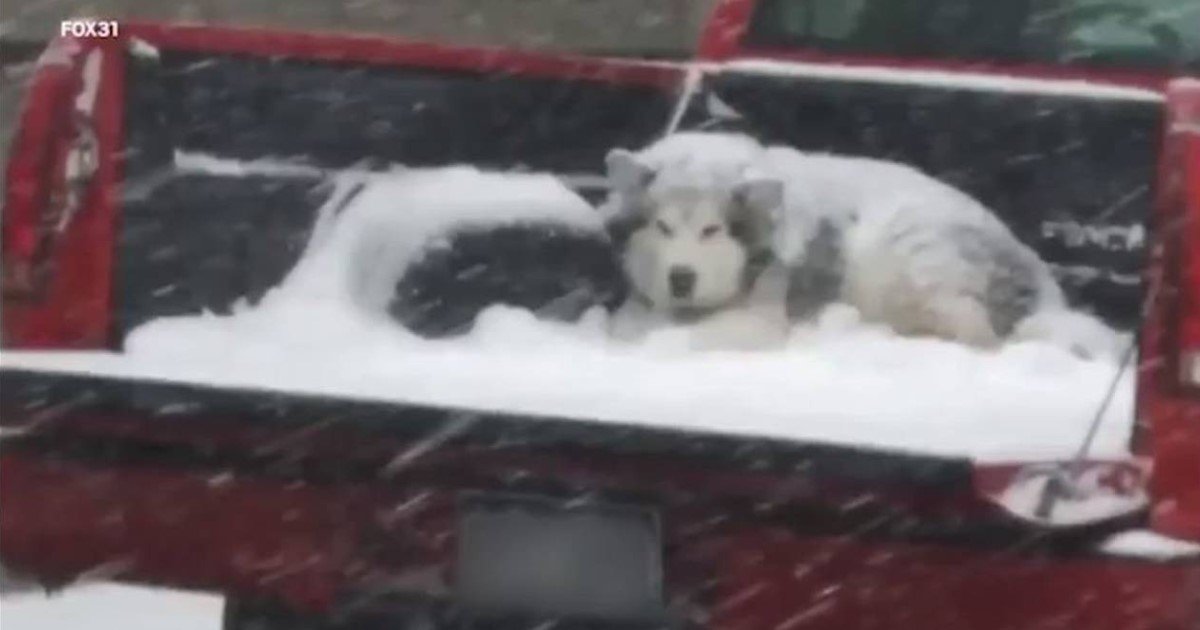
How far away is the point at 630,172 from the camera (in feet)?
16.5

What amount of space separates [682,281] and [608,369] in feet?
0.99

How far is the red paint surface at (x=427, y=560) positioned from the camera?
431cm

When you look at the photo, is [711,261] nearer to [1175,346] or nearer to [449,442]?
[449,442]

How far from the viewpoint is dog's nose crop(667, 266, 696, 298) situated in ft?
15.9

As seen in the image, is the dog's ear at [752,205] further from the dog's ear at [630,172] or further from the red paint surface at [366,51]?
the red paint surface at [366,51]

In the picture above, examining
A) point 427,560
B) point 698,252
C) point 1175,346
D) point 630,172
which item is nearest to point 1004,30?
point 630,172

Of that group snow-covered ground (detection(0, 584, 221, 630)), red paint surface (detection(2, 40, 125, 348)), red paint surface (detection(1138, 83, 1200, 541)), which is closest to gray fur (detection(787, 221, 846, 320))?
red paint surface (detection(1138, 83, 1200, 541))

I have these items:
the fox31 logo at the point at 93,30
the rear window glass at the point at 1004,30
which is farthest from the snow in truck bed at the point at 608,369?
the rear window glass at the point at 1004,30

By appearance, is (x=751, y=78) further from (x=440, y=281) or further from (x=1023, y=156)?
(x=440, y=281)

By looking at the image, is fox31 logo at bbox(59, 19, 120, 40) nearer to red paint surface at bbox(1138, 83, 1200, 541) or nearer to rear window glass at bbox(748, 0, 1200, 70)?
red paint surface at bbox(1138, 83, 1200, 541)

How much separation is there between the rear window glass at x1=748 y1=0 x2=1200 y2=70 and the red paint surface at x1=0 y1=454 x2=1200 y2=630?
2.34m

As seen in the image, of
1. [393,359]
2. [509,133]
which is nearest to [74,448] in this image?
[393,359]

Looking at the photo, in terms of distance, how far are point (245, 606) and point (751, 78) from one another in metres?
1.87

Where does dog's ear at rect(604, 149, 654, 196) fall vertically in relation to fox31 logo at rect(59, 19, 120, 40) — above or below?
below
